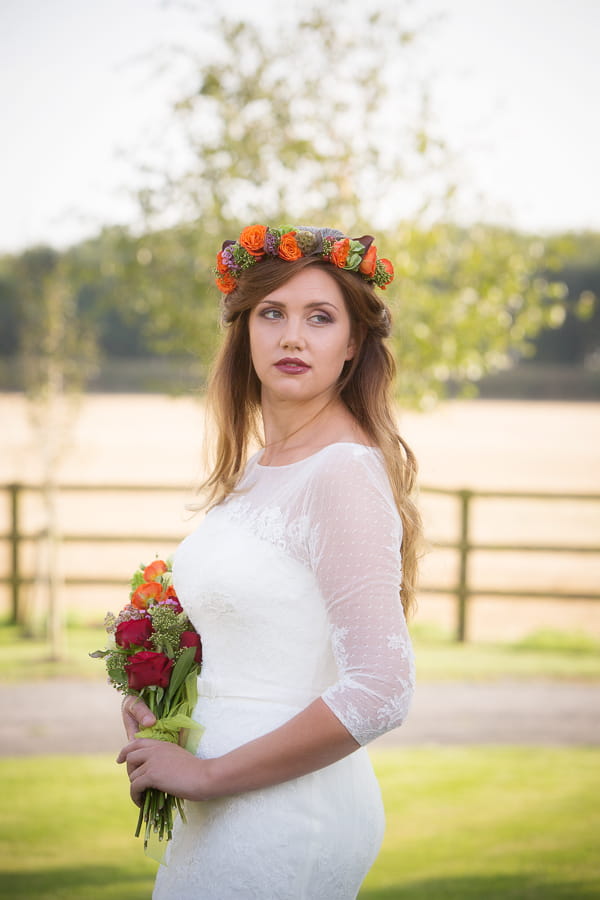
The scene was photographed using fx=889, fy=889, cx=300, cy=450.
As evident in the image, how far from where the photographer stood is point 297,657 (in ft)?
5.76

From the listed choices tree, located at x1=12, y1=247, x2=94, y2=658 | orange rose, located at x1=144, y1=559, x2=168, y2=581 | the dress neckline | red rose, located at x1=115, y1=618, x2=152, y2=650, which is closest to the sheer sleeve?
the dress neckline

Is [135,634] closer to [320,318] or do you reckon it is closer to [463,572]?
[320,318]

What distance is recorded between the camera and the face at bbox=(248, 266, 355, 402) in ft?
6.16

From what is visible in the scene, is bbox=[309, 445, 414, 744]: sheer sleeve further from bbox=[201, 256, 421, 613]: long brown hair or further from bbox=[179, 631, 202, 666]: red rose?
bbox=[179, 631, 202, 666]: red rose

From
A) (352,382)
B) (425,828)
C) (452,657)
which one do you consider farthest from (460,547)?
(352,382)

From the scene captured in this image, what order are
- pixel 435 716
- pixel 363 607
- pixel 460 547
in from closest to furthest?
pixel 363 607
pixel 435 716
pixel 460 547

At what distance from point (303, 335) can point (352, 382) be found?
215 mm

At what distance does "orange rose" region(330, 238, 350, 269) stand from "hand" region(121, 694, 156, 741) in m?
1.05

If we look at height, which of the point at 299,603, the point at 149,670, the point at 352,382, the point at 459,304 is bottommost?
the point at 149,670

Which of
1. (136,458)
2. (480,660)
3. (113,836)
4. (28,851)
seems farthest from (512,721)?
(136,458)

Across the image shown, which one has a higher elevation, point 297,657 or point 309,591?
point 309,591

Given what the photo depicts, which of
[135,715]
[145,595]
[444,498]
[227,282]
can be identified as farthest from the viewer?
[444,498]

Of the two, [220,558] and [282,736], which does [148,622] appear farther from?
[282,736]

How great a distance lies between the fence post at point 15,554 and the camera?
354 inches
